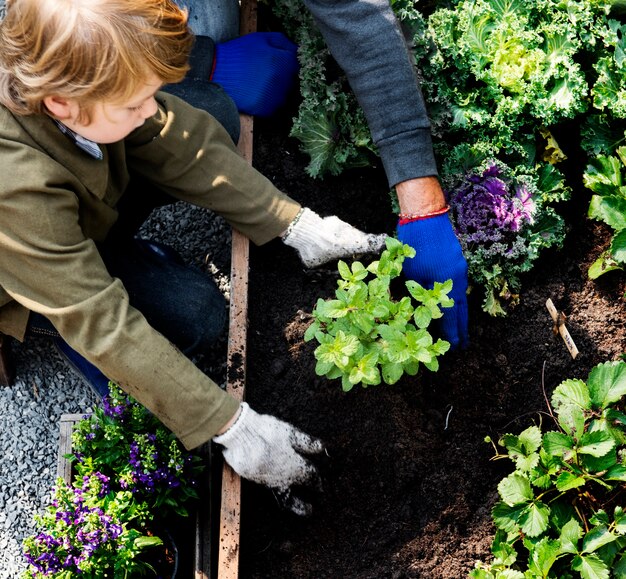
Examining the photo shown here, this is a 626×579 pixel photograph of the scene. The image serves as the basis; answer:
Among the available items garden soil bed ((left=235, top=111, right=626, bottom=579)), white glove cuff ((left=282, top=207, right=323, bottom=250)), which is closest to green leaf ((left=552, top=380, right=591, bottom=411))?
garden soil bed ((left=235, top=111, right=626, bottom=579))

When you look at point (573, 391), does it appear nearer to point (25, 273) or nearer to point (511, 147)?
point (511, 147)

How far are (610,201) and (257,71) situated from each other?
4.04ft

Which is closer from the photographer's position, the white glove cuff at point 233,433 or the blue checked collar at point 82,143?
the blue checked collar at point 82,143

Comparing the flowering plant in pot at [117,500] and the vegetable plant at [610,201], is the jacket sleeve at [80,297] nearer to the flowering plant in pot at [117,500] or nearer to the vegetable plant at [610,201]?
the flowering plant in pot at [117,500]

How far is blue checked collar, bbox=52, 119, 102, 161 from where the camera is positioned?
5.92ft

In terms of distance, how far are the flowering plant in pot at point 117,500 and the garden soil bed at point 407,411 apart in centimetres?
24

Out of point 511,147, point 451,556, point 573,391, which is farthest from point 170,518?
point 511,147

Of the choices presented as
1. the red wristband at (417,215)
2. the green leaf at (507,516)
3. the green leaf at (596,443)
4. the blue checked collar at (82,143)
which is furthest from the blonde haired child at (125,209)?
the green leaf at (596,443)

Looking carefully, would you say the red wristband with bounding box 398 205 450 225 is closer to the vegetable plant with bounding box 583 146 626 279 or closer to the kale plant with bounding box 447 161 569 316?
the kale plant with bounding box 447 161 569 316

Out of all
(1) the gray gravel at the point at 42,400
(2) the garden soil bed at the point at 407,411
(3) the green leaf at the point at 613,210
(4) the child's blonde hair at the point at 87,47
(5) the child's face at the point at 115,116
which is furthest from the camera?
(1) the gray gravel at the point at 42,400

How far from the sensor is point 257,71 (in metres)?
2.59

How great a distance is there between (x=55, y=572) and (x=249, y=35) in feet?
6.10

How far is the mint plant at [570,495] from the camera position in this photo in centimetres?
193

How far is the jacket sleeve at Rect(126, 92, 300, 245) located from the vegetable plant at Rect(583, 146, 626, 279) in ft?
3.07
